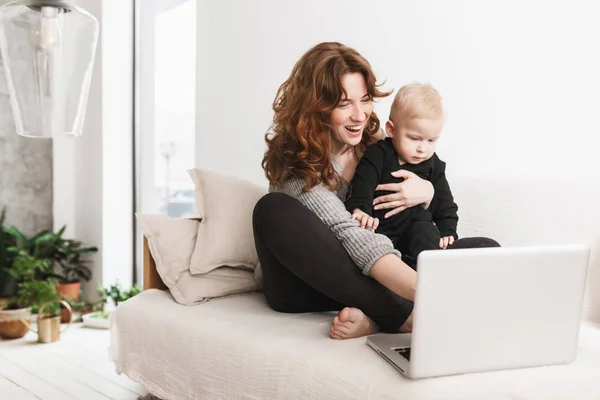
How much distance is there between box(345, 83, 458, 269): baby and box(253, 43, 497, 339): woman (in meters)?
0.04

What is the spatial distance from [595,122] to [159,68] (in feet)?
8.00

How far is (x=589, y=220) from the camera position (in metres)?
1.60

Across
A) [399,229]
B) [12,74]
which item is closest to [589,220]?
[399,229]

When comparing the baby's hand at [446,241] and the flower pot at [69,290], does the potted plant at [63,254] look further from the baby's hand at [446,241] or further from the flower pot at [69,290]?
the baby's hand at [446,241]

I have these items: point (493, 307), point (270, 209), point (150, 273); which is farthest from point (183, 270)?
point (493, 307)

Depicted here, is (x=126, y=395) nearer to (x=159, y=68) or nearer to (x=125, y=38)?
(x=159, y=68)

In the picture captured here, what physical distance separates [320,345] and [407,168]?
610mm

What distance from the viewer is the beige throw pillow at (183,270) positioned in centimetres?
179

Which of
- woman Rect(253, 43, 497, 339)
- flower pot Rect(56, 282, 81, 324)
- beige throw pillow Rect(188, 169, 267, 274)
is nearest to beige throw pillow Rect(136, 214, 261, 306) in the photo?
A: beige throw pillow Rect(188, 169, 267, 274)

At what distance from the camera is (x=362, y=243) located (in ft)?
4.52

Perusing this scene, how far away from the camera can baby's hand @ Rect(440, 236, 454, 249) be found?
5.42 ft

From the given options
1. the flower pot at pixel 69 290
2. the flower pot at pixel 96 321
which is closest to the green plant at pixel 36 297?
the flower pot at pixel 96 321

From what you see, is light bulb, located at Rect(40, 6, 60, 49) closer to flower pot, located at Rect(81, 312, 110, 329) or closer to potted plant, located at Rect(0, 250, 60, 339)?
potted plant, located at Rect(0, 250, 60, 339)

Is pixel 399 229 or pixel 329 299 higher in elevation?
pixel 399 229
